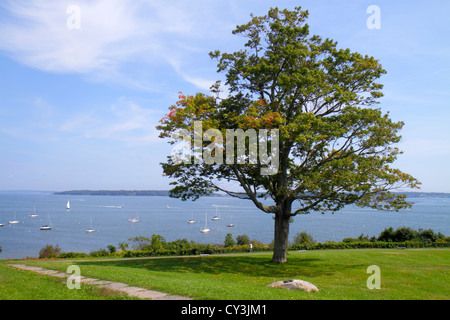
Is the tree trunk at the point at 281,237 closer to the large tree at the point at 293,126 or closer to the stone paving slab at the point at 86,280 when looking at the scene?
the large tree at the point at 293,126

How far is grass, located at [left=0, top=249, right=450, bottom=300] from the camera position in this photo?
343 inches

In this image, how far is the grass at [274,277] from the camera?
8711 mm

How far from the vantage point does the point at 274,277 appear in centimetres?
1417

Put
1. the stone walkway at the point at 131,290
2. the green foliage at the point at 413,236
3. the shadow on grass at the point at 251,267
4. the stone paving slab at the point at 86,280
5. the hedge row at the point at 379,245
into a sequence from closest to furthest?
the stone walkway at the point at 131,290
the stone paving slab at the point at 86,280
the shadow on grass at the point at 251,267
the hedge row at the point at 379,245
the green foliage at the point at 413,236

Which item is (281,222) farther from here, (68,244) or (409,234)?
(68,244)

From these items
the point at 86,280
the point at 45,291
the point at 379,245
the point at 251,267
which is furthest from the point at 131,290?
the point at 379,245

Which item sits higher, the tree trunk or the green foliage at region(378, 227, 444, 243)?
the tree trunk

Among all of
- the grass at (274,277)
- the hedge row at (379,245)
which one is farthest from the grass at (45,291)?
the hedge row at (379,245)

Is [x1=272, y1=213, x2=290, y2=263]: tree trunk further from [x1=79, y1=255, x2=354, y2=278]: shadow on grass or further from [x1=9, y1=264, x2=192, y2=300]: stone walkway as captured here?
[x1=9, y1=264, x2=192, y2=300]: stone walkway

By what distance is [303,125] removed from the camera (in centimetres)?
1559

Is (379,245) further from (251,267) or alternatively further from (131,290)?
(131,290)

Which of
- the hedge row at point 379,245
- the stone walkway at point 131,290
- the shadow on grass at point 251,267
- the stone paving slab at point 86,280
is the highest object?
the stone walkway at point 131,290

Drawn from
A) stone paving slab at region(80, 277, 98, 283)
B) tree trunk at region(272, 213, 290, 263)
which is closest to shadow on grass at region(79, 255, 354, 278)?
tree trunk at region(272, 213, 290, 263)
